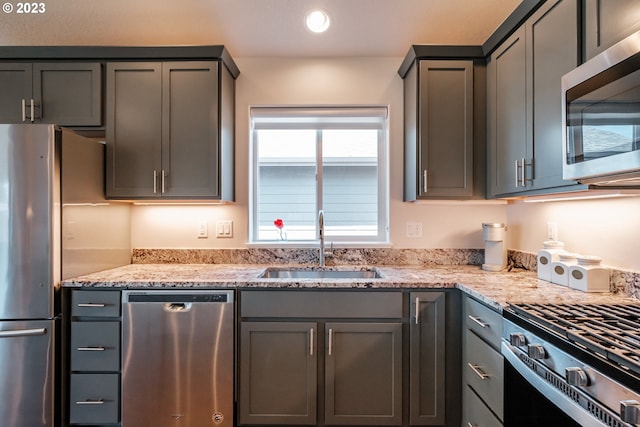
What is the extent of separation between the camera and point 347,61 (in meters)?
2.49

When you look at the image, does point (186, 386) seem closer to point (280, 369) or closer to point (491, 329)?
point (280, 369)

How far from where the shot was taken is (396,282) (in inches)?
71.7

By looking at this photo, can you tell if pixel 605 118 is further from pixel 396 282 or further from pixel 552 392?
pixel 396 282

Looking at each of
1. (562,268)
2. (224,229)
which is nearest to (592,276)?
(562,268)

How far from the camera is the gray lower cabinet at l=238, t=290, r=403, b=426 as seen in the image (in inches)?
71.6

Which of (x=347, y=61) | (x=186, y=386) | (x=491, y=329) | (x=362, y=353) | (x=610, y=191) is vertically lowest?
(x=186, y=386)

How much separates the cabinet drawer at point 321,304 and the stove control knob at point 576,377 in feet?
3.02

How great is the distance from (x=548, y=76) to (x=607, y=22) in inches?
12.7

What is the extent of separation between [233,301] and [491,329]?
1258 millimetres

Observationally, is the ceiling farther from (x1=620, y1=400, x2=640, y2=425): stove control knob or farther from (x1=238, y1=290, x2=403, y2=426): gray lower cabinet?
(x1=620, y1=400, x2=640, y2=425): stove control knob

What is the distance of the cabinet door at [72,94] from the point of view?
212 cm

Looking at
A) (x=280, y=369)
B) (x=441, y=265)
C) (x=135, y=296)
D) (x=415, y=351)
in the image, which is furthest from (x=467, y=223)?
(x=135, y=296)

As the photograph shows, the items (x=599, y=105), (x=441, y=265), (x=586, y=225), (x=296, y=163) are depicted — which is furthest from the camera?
(x=296, y=163)

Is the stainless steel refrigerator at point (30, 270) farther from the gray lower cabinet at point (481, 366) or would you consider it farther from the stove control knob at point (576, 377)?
the stove control knob at point (576, 377)
